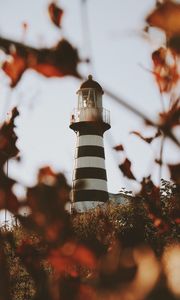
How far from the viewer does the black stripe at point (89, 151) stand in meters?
18.9

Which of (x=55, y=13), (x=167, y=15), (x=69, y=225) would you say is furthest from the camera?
(x=55, y=13)

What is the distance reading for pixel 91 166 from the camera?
18.4m

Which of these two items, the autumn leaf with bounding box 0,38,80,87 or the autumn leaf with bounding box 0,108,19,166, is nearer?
the autumn leaf with bounding box 0,38,80,87

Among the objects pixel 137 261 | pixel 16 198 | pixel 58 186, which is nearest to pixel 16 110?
pixel 16 198

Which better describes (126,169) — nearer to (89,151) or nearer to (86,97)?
(89,151)

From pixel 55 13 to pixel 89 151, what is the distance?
17.8m

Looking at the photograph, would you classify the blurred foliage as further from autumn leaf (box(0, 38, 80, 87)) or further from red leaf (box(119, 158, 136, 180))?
red leaf (box(119, 158, 136, 180))

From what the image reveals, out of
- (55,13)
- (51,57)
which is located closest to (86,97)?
(55,13)

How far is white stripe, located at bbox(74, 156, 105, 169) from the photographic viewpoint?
18438 mm

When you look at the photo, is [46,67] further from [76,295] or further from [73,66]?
[76,295]

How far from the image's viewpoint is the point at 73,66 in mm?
740

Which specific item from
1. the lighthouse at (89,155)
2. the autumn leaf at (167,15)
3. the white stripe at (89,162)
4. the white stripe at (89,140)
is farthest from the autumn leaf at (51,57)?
the white stripe at (89,140)

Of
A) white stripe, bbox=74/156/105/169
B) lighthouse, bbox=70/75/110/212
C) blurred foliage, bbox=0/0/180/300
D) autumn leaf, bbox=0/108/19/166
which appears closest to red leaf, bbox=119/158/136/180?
blurred foliage, bbox=0/0/180/300

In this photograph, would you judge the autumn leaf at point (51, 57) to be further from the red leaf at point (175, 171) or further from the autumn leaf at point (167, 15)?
the red leaf at point (175, 171)
